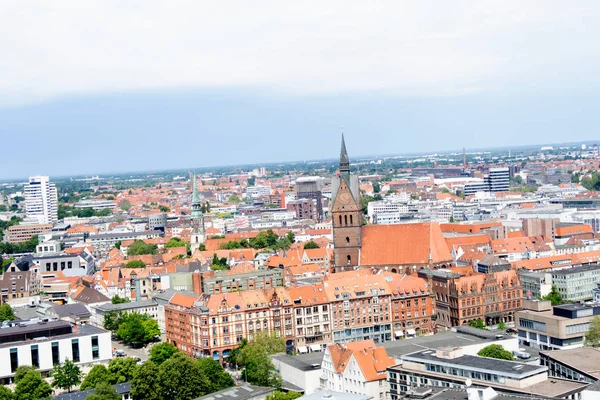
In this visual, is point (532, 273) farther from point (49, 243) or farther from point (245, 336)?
point (49, 243)

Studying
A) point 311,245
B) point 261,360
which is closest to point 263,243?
point 311,245

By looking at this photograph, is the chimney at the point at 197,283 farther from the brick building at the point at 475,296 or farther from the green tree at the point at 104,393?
the green tree at the point at 104,393

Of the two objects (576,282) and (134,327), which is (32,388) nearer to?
(134,327)

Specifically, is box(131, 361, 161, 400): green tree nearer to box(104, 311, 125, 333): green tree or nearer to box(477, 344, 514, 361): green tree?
box(477, 344, 514, 361): green tree

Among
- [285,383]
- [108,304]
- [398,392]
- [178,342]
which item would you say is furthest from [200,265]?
[398,392]

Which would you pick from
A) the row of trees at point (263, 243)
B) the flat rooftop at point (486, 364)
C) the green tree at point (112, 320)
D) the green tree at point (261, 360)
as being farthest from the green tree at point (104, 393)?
the row of trees at point (263, 243)

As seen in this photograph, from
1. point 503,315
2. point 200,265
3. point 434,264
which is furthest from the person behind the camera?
point 200,265
